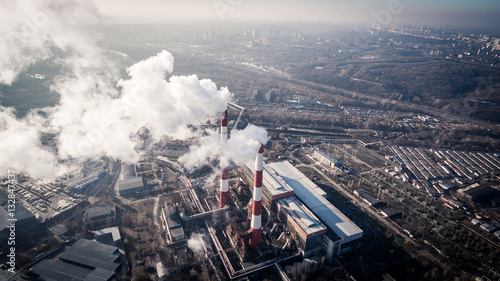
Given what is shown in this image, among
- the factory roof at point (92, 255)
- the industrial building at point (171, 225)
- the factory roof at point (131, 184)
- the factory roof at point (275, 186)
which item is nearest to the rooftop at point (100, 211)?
the factory roof at point (131, 184)

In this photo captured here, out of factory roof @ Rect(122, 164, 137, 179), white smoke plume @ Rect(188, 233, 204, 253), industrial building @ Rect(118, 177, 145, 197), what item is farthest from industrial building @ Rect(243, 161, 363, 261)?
factory roof @ Rect(122, 164, 137, 179)

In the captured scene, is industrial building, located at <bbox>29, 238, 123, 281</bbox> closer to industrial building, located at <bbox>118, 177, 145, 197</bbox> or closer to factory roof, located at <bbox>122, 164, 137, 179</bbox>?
industrial building, located at <bbox>118, 177, 145, 197</bbox>

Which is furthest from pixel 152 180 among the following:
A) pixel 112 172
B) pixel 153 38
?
pixel 153 38

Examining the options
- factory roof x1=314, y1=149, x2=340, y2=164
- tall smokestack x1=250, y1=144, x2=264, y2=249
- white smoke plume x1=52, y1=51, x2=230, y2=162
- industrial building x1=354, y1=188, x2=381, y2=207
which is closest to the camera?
tall smokestack x1=250, y1=144, x2=264, y2=249

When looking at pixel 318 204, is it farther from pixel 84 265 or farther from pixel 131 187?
pixel 84 265

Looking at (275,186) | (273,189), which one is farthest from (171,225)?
(275,186)

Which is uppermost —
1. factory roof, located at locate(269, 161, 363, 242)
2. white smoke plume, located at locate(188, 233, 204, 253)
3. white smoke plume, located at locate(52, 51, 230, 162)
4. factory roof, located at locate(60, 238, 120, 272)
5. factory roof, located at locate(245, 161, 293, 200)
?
white smoke plume, located at locate(52, 51, 230, 162)

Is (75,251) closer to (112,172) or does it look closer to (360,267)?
(112,172)

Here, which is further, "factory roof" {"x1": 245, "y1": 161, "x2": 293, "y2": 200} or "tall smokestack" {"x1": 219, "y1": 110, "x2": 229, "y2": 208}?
"factory roof" {"x1": 245, "y1": 161, "x2": 293, "y2": 200}
